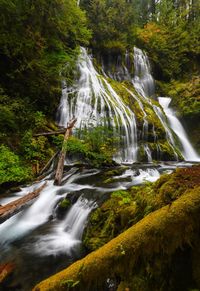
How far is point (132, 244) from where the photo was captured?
2066mm

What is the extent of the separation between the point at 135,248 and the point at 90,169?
335 inches

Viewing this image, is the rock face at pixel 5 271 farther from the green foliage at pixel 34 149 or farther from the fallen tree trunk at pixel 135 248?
the green foliage at pixel 34 149

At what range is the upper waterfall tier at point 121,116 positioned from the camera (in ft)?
43.4

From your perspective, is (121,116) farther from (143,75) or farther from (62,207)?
(143,75)

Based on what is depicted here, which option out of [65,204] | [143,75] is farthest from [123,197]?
[143,75]

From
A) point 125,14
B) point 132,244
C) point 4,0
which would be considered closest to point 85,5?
point 125,14

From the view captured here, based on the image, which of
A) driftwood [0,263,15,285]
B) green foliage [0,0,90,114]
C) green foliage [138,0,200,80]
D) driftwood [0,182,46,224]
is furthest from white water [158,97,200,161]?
driftwood [0,263,15,285]

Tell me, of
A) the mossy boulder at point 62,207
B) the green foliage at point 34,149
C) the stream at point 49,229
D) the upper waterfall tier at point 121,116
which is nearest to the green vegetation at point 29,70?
the green foliage at point 34,149

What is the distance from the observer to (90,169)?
415 inches

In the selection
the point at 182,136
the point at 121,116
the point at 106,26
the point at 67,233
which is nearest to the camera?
the point at 67,233

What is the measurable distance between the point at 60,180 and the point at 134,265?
6727mm

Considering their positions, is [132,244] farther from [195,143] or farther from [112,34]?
[112,34]

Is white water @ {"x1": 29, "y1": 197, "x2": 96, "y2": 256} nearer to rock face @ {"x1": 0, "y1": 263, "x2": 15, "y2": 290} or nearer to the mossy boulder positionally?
the mossy boulder

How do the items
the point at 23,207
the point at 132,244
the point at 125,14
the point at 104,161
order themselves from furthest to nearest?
1. the point at 125,14
2. the point at 104,161
3. the point at 23,207
4. the point at 132,244
